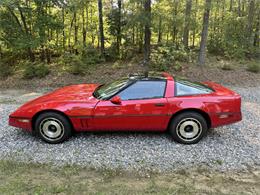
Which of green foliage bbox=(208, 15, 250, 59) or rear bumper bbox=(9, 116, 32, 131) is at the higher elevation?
green foliage bbox=(208, 15, 250, 59)

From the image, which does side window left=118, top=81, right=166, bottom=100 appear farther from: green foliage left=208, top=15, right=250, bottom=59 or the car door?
green foliage left=208, top=15, right=250, bottom=59

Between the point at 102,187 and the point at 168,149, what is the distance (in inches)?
52.7

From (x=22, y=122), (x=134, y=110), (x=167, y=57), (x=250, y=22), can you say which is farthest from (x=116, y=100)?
(x=250, y=22)

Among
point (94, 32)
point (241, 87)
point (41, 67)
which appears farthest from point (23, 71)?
point (241, 87)

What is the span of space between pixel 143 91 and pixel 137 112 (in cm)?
39

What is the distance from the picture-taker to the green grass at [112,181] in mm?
3045

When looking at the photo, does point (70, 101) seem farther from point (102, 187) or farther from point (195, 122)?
point (195, 122)

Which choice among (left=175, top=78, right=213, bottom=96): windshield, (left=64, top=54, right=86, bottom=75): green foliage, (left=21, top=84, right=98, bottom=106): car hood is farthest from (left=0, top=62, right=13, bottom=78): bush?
(left=175, top=78, right=213, bottom=96): windshield

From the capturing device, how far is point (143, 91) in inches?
166

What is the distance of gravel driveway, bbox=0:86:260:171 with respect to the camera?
364 centimetres

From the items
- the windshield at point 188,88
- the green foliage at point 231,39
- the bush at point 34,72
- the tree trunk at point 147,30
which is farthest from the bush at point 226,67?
the bush at point 34,72

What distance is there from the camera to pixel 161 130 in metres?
4.28

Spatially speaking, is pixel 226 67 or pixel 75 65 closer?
pixel 75 65

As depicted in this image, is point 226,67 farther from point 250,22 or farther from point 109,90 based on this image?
point 109,90
